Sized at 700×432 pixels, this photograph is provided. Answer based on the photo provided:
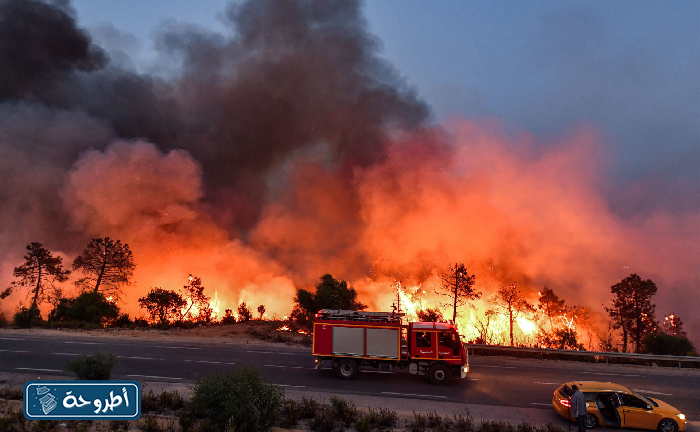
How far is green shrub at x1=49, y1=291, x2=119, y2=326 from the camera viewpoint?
31.9m

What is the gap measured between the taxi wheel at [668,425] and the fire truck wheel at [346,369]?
405 inches

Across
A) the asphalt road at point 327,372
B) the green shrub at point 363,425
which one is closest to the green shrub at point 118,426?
the asphalt road at point 327,372

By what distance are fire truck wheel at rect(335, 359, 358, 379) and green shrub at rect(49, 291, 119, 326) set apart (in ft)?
77.3

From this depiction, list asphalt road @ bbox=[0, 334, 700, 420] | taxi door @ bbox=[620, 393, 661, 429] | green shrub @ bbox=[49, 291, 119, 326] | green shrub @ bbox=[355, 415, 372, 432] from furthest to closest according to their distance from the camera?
green shrub @ bbox=[49, 291, 119, 326]
asphalt road @ bbox=[0, 334, 700, 420]
taxi door @ bbox=[620, 393, 661, 429]
green shrub @ bbox=[355, 415, 372, 432]

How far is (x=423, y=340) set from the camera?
16.7m

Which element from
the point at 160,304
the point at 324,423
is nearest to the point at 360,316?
the point at 324,423

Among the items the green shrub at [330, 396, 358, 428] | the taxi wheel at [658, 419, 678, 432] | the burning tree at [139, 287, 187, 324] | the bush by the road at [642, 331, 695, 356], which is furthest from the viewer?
the burning tree at [139, 287, 187, 324]

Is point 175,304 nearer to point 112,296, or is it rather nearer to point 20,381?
point 112,296

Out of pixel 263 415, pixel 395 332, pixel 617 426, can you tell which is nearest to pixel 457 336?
pixel 395 332

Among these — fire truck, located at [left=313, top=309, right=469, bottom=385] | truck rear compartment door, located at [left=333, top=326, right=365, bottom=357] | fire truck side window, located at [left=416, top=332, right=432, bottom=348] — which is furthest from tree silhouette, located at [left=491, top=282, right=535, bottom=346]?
truck rear compartment door, located at [left=333, top=326, right=365, bottom=357]

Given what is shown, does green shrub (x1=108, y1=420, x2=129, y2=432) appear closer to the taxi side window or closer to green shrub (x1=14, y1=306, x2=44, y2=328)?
the taxi side window

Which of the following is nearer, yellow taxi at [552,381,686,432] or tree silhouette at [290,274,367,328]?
yellow taxi at [552,381,686,432]

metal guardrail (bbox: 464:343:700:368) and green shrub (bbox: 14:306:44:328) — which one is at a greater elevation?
green shrub (bbox: 14:306:44:328)

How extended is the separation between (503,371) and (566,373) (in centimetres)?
311
